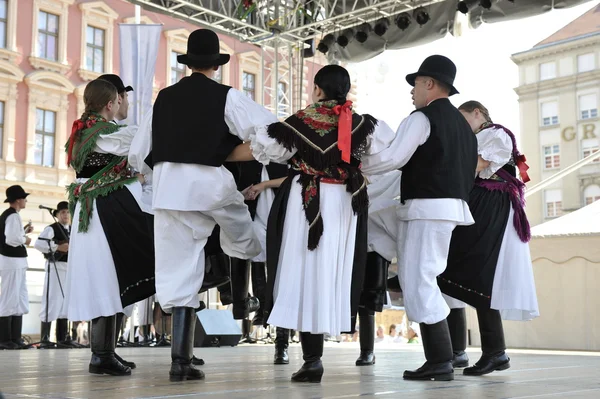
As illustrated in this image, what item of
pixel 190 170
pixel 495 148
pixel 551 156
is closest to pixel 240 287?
pixel 190 170

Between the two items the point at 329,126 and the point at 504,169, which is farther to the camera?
the point at 504,169

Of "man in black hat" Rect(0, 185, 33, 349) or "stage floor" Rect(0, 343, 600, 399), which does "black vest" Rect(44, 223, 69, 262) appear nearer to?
"man in black hat" Rect(0, 185, 33, 349)

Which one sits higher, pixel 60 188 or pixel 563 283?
pixel 60 188

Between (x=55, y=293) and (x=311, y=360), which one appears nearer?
(x=311, y=360)

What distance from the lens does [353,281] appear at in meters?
3.36

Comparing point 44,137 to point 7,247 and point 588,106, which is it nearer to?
point 7,247

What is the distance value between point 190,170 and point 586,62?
37.1 m

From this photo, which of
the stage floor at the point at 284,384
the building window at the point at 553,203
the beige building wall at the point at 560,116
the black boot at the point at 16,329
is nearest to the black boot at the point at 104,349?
the stage floor at the point at 284,384

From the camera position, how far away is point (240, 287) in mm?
4566

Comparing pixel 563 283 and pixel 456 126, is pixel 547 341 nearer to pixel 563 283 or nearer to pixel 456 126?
pixel 563 283

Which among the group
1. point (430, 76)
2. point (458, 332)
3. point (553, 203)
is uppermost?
point (553, 203)

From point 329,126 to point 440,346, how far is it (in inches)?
43.2

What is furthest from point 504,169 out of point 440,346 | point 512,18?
point 512,18

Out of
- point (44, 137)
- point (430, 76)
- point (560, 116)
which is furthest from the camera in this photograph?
point (560, 116)
